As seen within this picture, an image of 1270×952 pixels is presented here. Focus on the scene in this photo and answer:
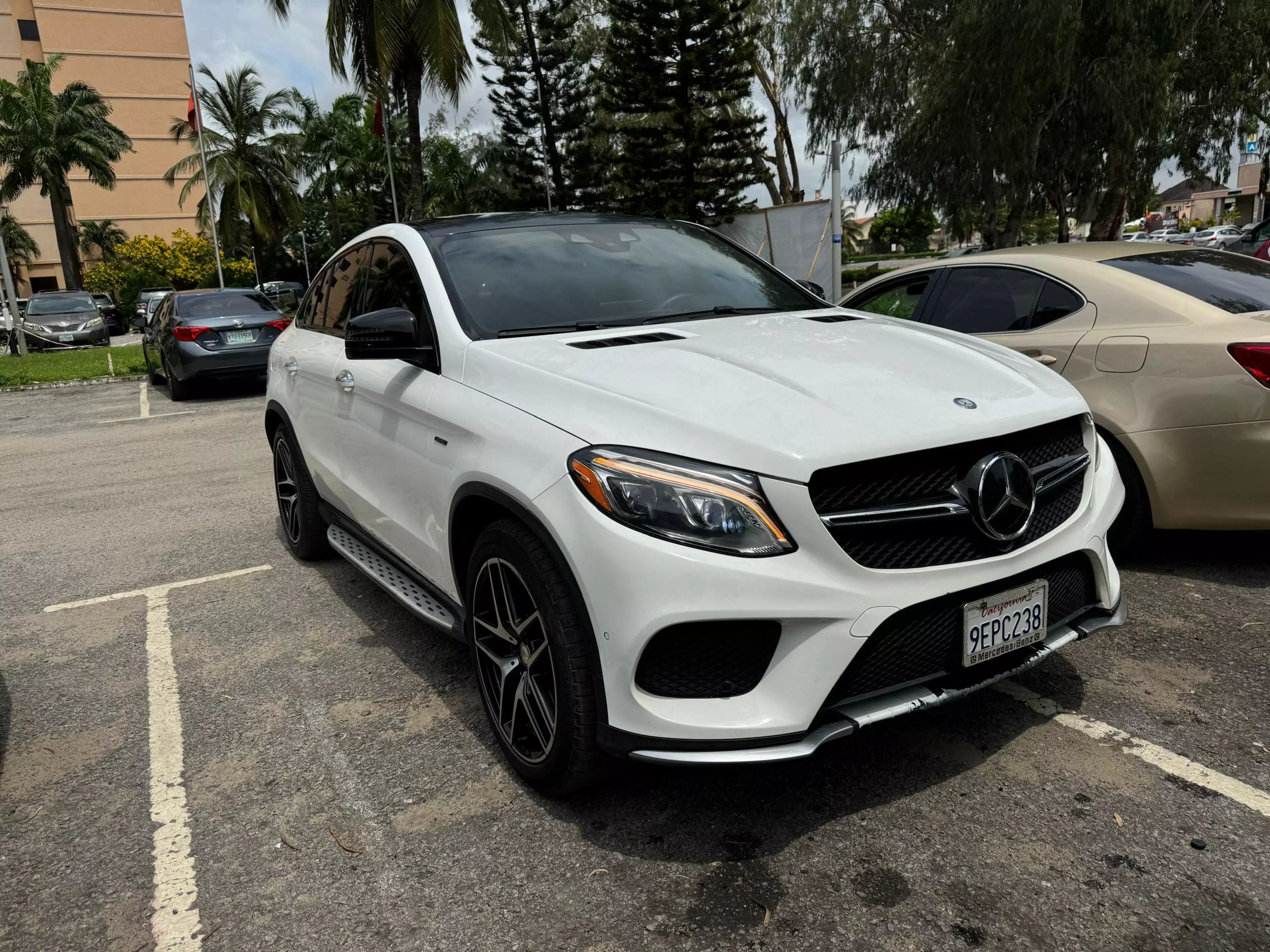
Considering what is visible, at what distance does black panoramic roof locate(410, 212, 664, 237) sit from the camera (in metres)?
3.83

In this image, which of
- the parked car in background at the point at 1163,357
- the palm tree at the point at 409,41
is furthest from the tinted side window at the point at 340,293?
the palm tree at the point at 409,41

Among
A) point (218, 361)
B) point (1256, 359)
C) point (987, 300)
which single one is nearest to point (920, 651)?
point (1256, 359)

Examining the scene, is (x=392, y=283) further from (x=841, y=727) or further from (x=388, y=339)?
(x=841, y=727)

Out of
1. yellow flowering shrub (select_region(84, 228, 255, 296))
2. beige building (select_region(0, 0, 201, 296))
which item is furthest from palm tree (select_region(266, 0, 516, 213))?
beige building (select_region(0, 0, 201, 296))

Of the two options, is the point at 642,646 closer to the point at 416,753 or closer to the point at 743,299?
the point at 416,753

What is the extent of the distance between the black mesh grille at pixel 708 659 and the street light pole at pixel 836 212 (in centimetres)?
1102

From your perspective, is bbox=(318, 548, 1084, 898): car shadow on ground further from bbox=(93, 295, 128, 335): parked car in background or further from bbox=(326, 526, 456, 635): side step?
bbox=(93, 295, 128, 335): parked car in background

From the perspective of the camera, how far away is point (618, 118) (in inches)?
1277

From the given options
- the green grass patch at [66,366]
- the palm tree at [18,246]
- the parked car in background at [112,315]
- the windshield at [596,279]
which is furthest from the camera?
the palm tree at [18,246]

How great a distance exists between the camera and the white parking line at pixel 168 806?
2.36 m

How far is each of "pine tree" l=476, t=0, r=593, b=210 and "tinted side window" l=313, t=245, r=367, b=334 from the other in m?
28.1

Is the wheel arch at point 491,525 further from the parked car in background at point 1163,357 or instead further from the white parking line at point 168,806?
the parked car in background at point 1163,357

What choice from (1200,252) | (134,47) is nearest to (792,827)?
(1200,252)

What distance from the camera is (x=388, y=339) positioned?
10.5 feet
